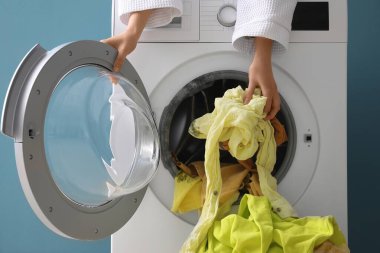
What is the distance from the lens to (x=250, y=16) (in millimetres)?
1143

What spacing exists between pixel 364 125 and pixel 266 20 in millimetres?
674

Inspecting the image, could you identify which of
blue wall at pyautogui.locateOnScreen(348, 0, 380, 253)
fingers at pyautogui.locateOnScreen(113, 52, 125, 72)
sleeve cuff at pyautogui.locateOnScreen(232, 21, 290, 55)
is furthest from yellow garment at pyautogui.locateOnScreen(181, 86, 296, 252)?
blue wall at pyautogui.locateOnScreen(348, 0, 380, 253)

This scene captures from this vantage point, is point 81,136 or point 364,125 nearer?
point 81,136

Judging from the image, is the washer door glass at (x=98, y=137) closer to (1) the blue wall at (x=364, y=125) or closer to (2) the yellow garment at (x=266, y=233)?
(2) the yellow garment at (x=266, y=233)

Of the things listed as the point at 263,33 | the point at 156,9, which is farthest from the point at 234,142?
the point at 156,9

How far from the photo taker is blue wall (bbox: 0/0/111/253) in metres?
1.67

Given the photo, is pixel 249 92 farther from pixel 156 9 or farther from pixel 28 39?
pixel 28 39

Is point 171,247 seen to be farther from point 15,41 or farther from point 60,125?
point 15,41

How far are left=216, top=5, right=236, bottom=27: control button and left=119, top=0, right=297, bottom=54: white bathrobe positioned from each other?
3 centimetres

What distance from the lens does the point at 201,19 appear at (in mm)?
1209

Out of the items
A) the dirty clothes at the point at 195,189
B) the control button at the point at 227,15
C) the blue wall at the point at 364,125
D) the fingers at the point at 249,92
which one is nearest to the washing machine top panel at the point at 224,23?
the control button at the point at 227,15

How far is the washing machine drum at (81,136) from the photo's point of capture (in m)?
0.79

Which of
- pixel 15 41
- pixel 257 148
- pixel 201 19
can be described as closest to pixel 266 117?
pixel 257 148

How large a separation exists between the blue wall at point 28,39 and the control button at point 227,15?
58 cm
